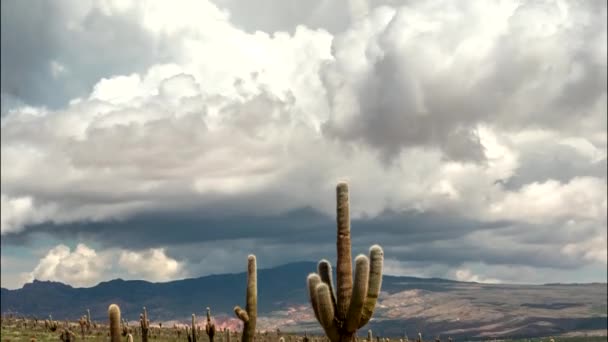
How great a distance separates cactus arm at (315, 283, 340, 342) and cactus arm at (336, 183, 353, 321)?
35cm

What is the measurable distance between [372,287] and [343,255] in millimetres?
1293

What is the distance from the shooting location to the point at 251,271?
2959 centimetres

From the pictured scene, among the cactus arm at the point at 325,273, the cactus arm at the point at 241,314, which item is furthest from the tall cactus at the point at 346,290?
the cactus arm at the point at 241,314

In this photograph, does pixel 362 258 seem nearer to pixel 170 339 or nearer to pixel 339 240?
pixel 339 240

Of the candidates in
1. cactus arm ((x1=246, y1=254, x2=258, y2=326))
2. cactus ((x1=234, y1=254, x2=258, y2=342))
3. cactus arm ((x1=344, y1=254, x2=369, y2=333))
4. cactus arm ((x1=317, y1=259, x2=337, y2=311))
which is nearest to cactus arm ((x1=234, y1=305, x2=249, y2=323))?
cactus ((x1=234, y1=254, x2=258, y2=342))

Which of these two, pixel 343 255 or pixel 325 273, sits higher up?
pixel 343 255

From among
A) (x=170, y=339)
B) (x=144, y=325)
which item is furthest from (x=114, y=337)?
(x=170, y=339)

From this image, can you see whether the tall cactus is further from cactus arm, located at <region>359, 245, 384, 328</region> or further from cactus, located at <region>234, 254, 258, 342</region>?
cactus, located at <region>234, 254, 258, 342</region>

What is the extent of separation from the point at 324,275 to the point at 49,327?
120 meters

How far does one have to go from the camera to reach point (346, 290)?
23.9 meters

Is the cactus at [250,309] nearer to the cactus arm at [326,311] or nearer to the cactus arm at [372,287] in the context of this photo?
the cactus arm at [326,311]

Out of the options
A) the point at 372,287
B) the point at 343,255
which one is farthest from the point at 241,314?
the point at 372,287

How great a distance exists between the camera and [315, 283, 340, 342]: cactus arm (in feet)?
76.6

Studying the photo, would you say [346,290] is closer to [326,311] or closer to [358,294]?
[358,294]
